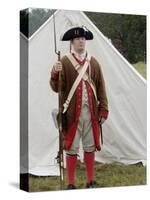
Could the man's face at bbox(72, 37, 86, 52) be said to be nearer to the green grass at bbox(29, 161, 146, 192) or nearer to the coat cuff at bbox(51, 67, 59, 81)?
the coat cuff at bbox(51, 67, 59, 81)

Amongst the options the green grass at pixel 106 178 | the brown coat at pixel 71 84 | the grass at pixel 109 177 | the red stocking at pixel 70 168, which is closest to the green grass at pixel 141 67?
the grass at pixel 109 177

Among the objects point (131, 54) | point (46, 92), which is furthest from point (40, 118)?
point (131, 54)

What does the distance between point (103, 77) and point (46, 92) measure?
2.42ft

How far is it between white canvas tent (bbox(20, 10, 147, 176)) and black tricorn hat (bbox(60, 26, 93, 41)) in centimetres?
5

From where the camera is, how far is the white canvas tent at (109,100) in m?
7.85

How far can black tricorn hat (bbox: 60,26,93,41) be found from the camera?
8039mm

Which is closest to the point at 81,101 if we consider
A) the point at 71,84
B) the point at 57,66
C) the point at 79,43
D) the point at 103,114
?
the point at 71,84

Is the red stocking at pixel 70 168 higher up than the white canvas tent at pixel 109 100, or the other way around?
the white canvas tent at pixel 109 100

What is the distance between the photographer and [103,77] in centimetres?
831

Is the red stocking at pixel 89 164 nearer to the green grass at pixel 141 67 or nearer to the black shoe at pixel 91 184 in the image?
the black shoe at pixel 91 184

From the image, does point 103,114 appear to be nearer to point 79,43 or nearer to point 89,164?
point 89,164

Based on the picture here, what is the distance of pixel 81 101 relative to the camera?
8094 millimetres

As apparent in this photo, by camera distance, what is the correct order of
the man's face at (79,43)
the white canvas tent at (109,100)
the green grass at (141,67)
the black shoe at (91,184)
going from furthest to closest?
the green grass at (141,67) < the black shoe at (91,184) < the man's face at (79,43) < the white canvas tent at (109,100)

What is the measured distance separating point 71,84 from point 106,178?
1.14 meters
